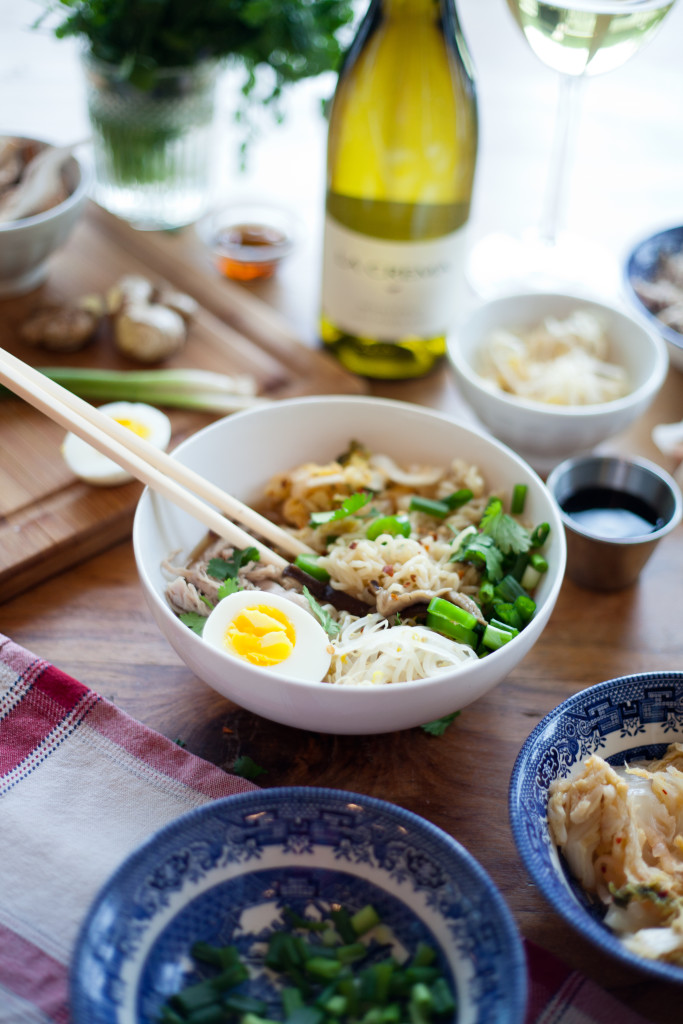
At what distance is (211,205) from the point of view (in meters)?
2.96

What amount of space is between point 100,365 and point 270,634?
1.09 metres

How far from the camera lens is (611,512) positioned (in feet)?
6.05

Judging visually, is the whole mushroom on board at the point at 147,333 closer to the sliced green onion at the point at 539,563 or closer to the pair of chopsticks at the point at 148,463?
the pair of chopsticks at the point at 148,463

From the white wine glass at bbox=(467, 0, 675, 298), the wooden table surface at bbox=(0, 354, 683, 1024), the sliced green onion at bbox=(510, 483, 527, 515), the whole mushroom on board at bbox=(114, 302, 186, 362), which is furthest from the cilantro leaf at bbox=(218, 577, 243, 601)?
the white wine glass at bbox=(467, 0, 675, 298)

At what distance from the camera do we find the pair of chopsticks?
4.91ft

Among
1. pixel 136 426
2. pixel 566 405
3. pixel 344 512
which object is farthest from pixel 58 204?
pixel 566 405

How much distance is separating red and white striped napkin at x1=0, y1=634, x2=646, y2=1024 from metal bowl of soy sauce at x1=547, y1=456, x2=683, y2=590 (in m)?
0.78

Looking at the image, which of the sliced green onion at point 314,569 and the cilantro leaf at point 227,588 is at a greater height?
the cilantro leaf at point 227,588

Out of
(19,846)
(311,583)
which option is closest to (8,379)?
(311,583)

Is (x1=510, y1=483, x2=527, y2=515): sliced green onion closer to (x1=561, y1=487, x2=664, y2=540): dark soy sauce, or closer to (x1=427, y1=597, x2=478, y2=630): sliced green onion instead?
(x1=561, y1=487, x2=664, y2=540): dark soy sauce

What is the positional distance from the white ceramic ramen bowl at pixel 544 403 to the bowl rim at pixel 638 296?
0.17ft

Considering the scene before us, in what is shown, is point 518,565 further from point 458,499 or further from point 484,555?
point 458,499

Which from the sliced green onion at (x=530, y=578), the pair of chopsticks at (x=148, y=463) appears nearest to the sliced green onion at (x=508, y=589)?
the sliced green onion at (x=530, y=578)

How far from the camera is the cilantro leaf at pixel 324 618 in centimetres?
146
